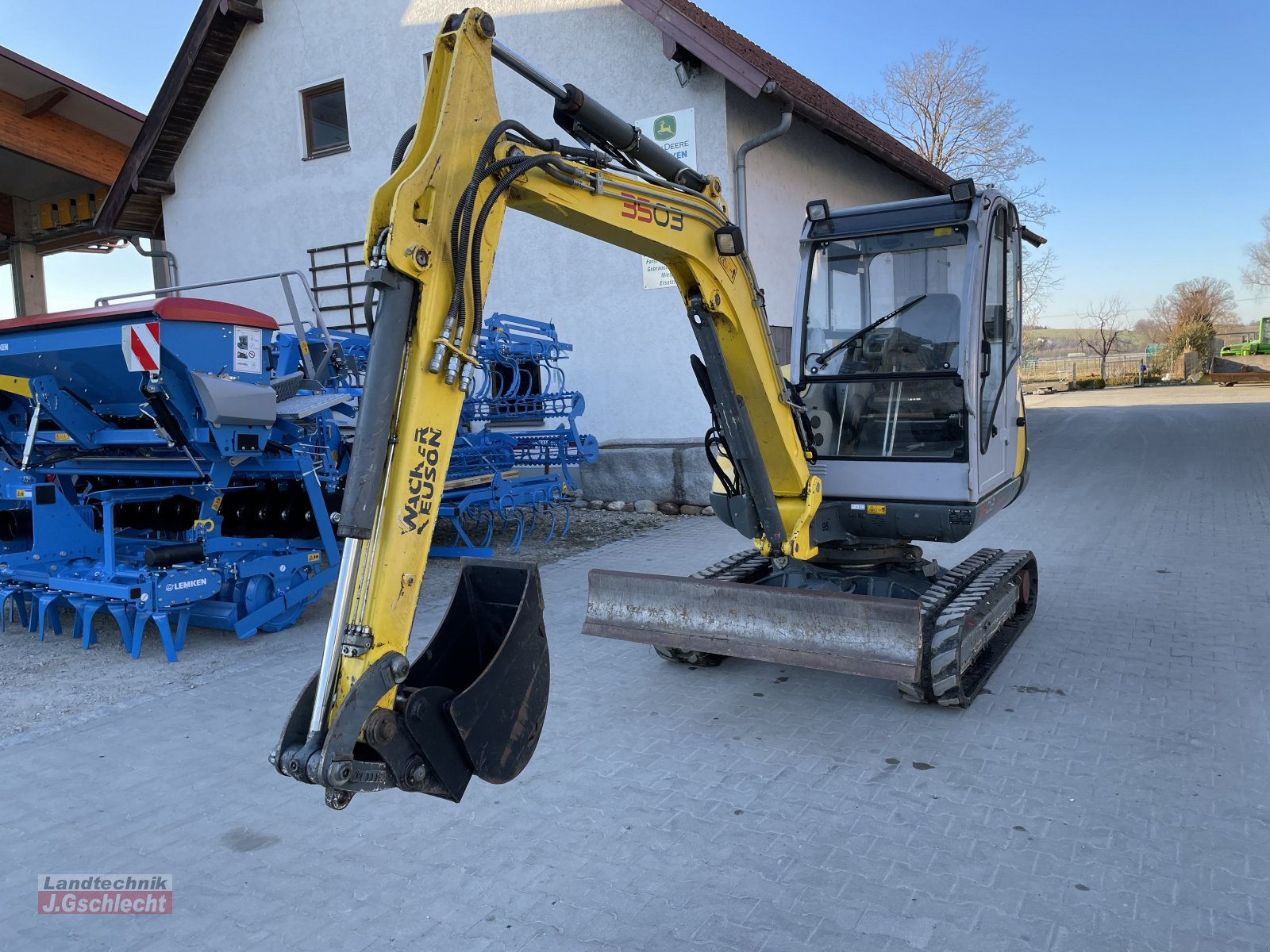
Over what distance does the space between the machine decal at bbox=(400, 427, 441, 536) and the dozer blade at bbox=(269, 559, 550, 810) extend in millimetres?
384

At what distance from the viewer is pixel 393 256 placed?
104 inches

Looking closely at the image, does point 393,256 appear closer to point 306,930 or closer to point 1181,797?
point 306,930

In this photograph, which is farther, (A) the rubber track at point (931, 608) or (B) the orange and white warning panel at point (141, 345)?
(B) the orange and white warning panel at point (141, 345)

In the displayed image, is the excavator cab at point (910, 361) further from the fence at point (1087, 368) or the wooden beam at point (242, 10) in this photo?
the fence at point (1087, 368)

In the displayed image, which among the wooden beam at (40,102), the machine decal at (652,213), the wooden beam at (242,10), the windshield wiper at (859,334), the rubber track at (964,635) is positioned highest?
the wooden beam at (242,10)

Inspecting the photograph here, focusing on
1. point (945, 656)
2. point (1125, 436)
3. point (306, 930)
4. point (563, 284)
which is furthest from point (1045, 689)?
point (1125, 436)

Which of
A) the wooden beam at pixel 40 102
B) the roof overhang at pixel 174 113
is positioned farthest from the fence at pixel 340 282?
the wooden beam at pixel 40 102

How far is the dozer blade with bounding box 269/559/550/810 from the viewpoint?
2451 millimetres

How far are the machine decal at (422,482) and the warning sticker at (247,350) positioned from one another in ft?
13.1

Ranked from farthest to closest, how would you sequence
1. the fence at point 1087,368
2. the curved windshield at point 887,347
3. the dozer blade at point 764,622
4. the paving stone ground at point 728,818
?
the fence at point 1087,368
the curved windshield at point 887,347
the dozer blade at point 764,622
the paving stone ground at point 728,818

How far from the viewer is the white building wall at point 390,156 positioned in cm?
1107

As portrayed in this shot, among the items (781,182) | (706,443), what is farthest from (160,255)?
(706,443)

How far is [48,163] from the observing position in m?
15.1

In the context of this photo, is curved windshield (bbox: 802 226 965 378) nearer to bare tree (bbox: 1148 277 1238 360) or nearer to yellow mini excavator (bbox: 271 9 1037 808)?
yellow mini excavator (bbox: 271 9 1037 808)
